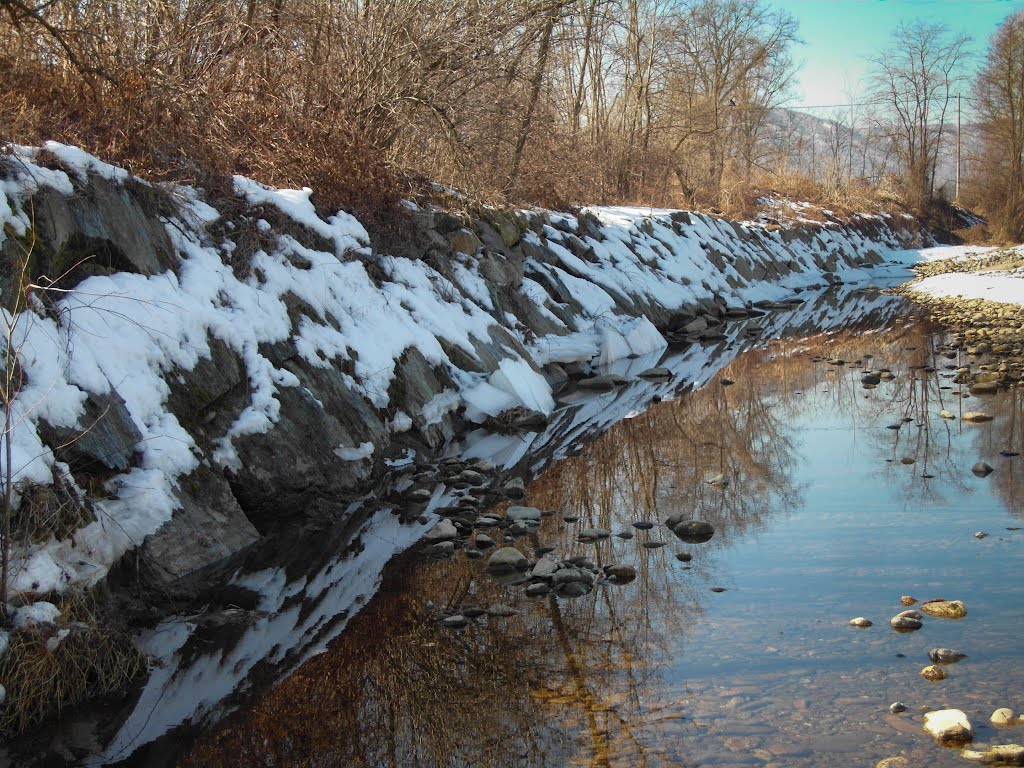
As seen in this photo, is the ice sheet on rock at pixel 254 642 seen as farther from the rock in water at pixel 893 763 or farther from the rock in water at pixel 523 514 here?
the rock in water at pixel 893 763

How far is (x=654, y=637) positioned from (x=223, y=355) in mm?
3542

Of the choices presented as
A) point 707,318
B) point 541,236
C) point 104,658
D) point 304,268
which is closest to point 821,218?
point 707,318

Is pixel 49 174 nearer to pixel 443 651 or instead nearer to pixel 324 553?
pixel 324 553

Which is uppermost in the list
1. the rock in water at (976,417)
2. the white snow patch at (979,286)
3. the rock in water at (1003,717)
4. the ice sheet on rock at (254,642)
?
the white snow patch at (979,286)

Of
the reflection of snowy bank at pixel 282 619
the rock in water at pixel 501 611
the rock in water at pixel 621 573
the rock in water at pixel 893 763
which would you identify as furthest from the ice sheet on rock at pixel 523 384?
the rock in water at pixel 893 763

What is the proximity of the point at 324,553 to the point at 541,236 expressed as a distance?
813 cm

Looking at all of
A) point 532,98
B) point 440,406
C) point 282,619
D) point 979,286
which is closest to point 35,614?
point 282,619

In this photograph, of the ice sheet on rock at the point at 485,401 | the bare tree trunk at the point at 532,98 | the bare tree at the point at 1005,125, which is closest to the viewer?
the ice sheet on rock at the point at 485,401

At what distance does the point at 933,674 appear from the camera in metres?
3.44

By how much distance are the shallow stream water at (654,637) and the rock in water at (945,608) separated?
0.20ft

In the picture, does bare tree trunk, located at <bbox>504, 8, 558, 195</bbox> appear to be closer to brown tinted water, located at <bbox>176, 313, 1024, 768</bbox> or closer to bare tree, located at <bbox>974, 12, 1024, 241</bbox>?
brown tinted water, located at <bbox>176, 313, 1024, 768</bbox>

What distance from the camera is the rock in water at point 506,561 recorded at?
189 inches

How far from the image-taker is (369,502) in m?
6.20

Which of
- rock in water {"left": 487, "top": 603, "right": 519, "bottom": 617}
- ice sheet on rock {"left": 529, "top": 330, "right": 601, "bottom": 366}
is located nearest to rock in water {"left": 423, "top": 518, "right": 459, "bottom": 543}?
rock in water {"left": 487, "top": 603, "right": 519, "bottom": 617}
